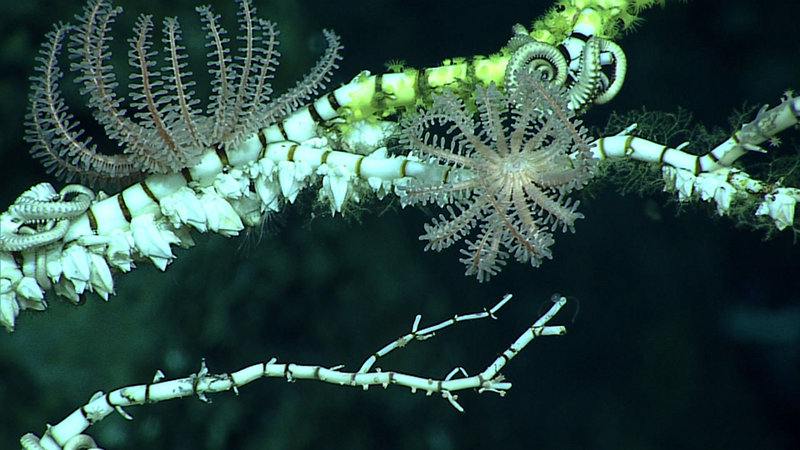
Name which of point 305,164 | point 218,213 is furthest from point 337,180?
point 218,213

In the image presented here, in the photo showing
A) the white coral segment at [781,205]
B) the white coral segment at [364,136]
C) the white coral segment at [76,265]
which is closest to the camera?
the white coral segment at [781,205]

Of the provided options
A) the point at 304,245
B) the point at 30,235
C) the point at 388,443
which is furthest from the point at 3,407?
the point at 388,443

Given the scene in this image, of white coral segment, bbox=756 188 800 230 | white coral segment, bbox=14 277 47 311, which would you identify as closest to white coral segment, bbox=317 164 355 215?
white coral segment, bbox=14 277 47 311

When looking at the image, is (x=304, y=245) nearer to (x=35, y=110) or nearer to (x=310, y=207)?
(x=310, y=207)

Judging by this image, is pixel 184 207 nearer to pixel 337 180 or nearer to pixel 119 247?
pixel 119 247

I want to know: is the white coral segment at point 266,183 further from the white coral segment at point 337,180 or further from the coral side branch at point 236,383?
the coral side branch at point 236,383

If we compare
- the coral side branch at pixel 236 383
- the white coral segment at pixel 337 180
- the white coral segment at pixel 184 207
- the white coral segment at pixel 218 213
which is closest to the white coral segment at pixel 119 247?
the white coral segment at pixel 184 207

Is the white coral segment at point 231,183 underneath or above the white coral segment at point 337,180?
above
